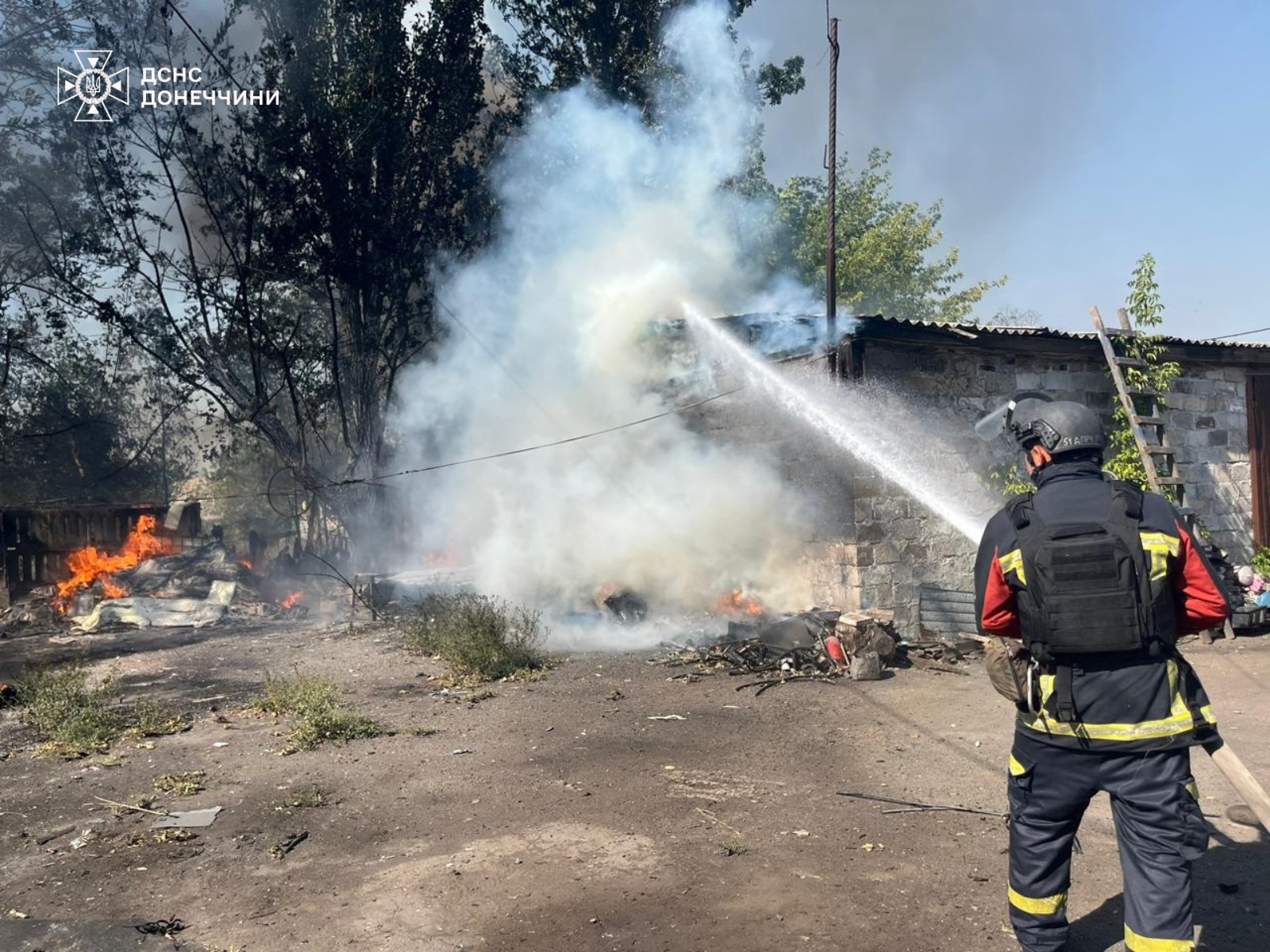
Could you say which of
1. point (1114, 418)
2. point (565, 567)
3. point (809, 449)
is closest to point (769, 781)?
point (809, 449)

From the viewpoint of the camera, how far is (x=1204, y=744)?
2855 millimetres

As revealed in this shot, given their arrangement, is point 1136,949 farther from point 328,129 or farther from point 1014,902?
point 328,129

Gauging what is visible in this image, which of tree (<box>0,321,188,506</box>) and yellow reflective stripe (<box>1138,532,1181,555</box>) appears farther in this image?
tree (<box>0,321,188,506</box>)

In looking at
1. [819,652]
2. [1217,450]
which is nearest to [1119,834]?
[819,652]

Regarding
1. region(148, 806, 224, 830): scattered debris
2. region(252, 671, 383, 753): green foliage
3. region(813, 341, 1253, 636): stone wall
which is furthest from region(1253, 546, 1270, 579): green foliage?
region(148, 806, 224, 830): scattered debris

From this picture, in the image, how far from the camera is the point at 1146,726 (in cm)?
277

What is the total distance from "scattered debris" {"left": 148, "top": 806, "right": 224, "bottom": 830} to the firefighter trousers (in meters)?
4.19

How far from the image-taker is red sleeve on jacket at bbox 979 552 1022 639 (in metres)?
3.06

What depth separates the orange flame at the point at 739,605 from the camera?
11.1 metres

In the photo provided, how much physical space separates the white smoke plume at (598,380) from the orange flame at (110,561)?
15.6ft

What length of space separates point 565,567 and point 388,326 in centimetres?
763

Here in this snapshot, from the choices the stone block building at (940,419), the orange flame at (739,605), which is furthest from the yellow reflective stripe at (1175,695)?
the orange flame at (739,605)

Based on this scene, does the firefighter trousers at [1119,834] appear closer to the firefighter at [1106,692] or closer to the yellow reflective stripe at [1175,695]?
the firefighter at [1106,692]

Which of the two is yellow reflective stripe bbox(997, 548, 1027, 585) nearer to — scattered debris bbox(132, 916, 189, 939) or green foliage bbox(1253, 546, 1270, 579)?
scattered debris bbox(132, 916, 189, 939)
